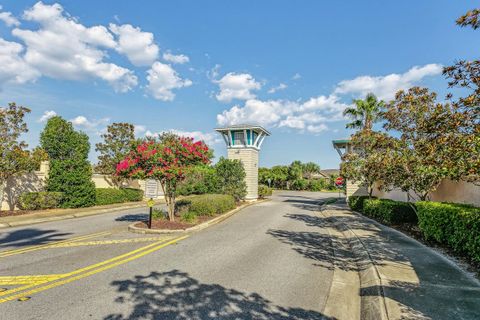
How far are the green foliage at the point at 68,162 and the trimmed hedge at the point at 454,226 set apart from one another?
1871 centimetres

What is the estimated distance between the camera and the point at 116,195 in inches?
881

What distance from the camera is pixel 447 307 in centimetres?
441

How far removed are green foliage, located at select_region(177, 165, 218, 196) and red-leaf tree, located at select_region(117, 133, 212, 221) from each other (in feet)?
33.0

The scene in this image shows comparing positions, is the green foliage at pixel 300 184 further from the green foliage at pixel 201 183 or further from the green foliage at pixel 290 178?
the green foliage at pixel 201 183

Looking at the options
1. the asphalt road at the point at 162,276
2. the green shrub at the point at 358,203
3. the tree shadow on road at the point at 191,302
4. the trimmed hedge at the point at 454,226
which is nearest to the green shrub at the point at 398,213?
the trimmed hedge at the point at 454,226

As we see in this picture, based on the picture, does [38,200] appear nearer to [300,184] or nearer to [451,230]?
[451,230]

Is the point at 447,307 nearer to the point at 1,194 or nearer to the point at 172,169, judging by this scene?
the point at 172,169

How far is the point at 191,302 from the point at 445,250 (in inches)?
285

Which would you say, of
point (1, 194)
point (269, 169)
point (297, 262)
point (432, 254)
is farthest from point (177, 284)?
point (269, 169)

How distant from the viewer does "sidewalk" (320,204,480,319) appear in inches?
171

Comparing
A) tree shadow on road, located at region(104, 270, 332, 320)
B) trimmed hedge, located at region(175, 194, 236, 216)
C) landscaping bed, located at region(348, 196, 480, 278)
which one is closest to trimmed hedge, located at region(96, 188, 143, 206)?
trimmed hedge, located at region(175, 194, 236, 216)

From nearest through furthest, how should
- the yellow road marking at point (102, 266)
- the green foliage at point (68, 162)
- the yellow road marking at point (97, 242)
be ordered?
the yellow road marking at point (102, 266)
the yellow road marking at point (97, 242)
the green foliage at point (68, 162)

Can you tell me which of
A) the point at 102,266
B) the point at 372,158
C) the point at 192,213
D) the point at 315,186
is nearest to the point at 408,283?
the point at 102,266

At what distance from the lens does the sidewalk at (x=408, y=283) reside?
4344mm
